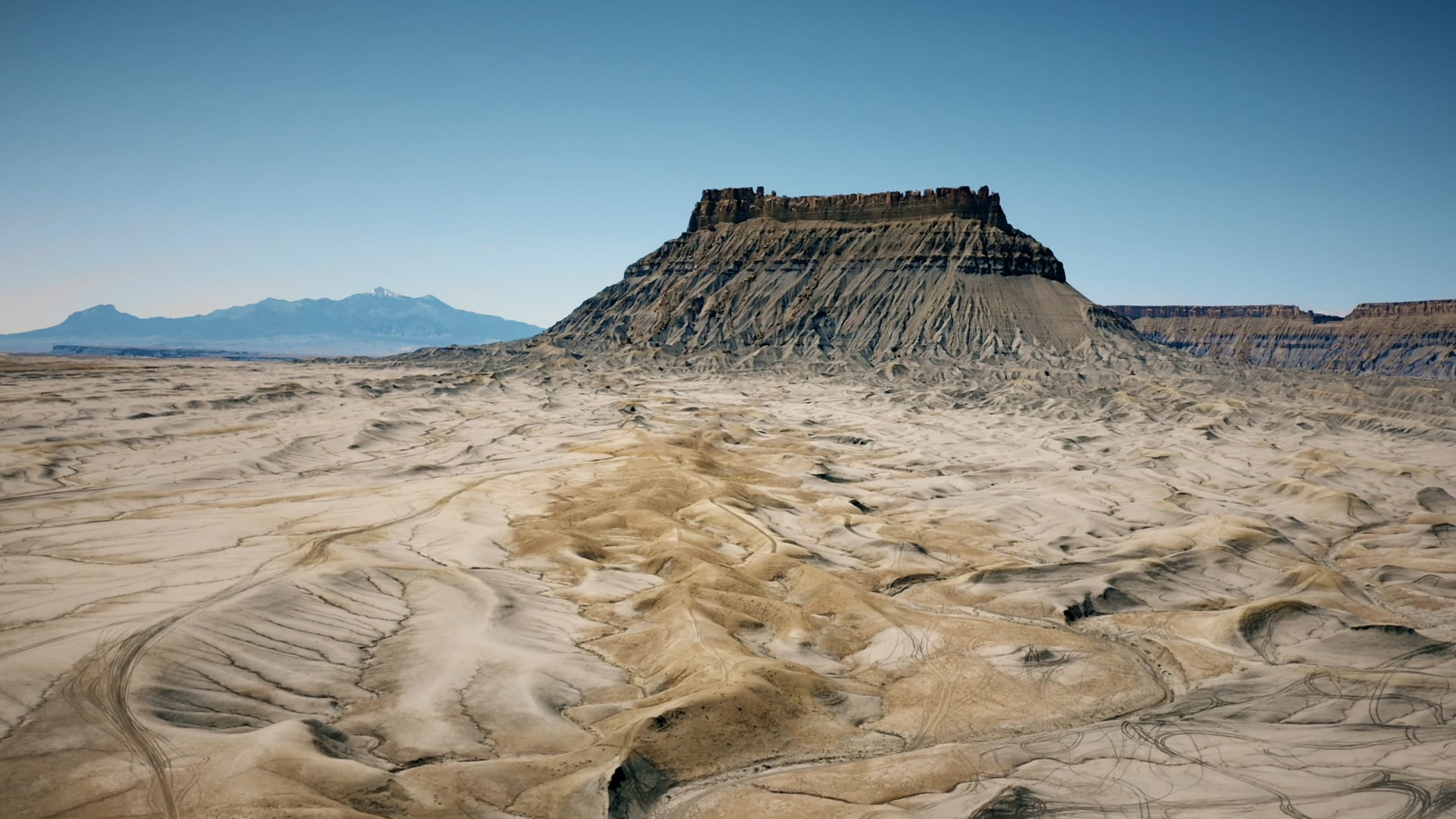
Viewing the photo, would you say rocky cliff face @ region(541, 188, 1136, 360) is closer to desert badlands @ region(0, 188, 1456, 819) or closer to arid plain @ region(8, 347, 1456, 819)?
desert badlands @ region(0, 188, 1456, 819)

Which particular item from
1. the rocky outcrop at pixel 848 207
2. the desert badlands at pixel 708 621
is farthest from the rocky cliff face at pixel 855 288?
the desert badlands at pixel 708 621

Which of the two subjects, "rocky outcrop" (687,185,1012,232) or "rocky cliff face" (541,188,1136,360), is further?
"rocky outcrop" (687,185,1012,232)

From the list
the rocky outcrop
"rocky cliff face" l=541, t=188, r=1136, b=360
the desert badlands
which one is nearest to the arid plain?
the desert badlands

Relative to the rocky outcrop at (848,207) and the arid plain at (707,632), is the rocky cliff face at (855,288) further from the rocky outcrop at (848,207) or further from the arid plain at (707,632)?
the arid plain at (707,632)

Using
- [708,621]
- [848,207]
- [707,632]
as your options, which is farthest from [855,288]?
[707,632]

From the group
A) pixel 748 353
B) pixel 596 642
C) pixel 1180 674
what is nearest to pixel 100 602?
pixel 596 642

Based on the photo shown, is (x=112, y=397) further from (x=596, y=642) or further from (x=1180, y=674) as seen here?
(x=1180, y=674)
